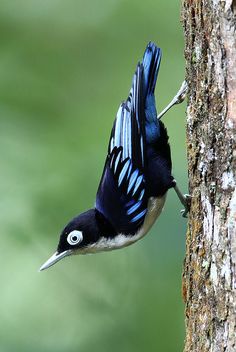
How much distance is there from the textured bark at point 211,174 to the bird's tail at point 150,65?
0.91 meters

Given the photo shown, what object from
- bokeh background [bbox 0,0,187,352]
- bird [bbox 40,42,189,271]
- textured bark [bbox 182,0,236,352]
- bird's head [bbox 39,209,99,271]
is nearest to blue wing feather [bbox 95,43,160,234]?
bird [bbox 40,42,189,271]

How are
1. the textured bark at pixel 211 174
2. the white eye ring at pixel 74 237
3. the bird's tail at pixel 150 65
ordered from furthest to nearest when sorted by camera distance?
the white eye ring at pixel 74 237 < the bird's tail at pixel 150 65 < the textured bark at pixel 211 174

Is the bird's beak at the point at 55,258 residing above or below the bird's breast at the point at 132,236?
above

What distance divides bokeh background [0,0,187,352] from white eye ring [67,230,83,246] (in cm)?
45

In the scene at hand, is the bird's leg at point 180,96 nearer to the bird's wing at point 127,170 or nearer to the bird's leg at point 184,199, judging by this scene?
the bird's wing at point 127,170

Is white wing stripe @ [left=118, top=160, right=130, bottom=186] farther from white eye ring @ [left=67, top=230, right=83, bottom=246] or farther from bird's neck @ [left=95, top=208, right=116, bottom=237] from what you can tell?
white eye ring @ [left=67, top=230, right=83, bottom=246]

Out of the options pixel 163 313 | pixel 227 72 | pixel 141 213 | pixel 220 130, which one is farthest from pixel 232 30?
pixel 163 313

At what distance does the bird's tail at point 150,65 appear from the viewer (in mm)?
5504

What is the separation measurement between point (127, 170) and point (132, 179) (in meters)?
0.07

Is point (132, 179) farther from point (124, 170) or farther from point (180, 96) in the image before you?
point (180, 96)

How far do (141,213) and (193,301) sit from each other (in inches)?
47.0

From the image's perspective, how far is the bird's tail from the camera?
5504 mm

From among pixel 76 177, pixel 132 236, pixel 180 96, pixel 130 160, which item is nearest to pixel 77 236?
pixel 132 236

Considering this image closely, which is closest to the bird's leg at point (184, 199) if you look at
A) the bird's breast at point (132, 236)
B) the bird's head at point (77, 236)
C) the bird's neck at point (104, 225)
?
the bird's breast at point (132, 236)
